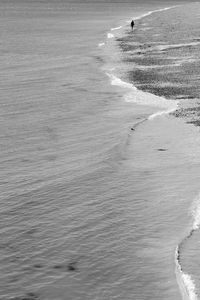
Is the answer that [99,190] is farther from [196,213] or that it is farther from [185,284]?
[185,284]

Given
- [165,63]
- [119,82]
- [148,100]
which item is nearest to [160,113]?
[148,100]

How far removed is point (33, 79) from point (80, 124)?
15.0 m

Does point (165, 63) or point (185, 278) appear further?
point (165, 63)

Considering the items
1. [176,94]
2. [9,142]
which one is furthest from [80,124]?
[176,94]

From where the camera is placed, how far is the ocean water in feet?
39.2

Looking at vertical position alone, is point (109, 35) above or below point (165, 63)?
below

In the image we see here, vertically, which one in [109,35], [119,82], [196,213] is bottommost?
[109,35]

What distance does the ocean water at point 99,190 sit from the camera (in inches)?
470

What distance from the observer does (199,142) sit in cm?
2144

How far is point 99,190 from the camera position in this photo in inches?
677

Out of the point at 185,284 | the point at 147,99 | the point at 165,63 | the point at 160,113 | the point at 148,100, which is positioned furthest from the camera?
the point at 165,63

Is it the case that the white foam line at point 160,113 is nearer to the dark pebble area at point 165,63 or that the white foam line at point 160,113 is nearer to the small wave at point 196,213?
the dark pebble area at point 165,63

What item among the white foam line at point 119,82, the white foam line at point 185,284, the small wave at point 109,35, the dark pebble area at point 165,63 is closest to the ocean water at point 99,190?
the white foam line at point 185,284

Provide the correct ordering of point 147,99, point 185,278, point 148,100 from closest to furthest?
1. point 185,278
2. point 148,100
3. point 147,99
